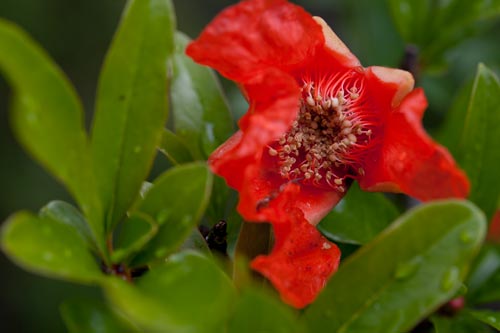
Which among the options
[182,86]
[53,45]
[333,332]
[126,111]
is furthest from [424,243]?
[53,45]

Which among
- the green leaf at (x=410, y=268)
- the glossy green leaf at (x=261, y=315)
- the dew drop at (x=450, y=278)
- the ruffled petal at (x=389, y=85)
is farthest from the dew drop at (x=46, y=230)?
the ruffled petal at (x=389, y=85)

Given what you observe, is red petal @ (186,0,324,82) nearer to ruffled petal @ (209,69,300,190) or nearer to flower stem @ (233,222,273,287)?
ruffled petal @ (209,69,300,190)

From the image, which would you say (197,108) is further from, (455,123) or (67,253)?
(455,123)

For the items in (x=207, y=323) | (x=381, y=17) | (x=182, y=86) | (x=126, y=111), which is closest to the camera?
(x=207, y=323)

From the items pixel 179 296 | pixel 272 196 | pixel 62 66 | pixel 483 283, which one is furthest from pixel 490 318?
pixel 62 66

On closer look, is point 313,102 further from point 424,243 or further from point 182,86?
point 424,243

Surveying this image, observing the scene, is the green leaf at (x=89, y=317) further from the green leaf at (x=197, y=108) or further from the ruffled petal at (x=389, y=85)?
the ruffled petal at (x=389, y=85)
